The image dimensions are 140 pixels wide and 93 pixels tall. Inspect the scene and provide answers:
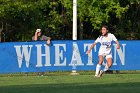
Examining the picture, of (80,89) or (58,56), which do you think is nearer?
(80,89)

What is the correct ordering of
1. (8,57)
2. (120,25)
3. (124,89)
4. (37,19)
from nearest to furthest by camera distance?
1. (124,89)
2. (8,57)
3. (37,19)
4. (120,25)

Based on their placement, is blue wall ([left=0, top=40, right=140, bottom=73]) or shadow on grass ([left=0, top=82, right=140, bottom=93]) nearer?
shadow on grass ([left=0, top=82, right=140, bottom=93])

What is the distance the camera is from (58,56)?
20000mm

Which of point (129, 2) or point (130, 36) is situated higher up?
point (129, 2)

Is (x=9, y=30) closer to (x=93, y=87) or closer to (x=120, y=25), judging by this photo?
(x=120, y=25)

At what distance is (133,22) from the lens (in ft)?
123

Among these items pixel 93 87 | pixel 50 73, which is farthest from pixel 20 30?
pixel 93 87

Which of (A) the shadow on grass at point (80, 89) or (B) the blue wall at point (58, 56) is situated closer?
(A) the shadow on grass at point (80, 89)

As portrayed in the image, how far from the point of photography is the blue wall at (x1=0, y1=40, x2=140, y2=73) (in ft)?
64.9

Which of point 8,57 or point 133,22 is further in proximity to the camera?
point 133,22

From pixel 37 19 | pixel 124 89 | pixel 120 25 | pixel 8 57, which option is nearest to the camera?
pixel 124 89

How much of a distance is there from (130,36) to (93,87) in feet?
78.3

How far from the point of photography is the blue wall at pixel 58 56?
64.9 feet

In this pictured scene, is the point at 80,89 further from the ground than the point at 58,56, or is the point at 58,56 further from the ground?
the point at 80,89
